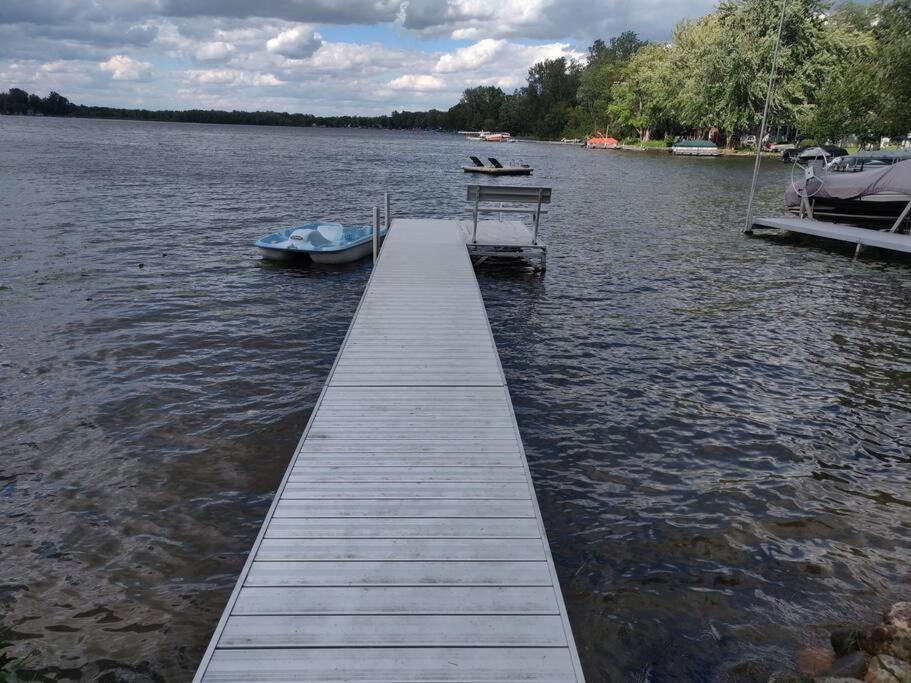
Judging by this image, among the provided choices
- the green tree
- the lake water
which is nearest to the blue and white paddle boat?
the lake water

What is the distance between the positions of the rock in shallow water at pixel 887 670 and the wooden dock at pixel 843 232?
60.1 ft

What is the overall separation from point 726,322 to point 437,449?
9.58 meters

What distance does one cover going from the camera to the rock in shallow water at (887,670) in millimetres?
4084

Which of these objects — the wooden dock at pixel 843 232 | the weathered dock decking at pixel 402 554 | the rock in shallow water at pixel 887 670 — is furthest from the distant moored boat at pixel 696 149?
the rock in shallow water at pixel 887 670

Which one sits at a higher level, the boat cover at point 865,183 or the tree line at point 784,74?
the tree line at point 784,74

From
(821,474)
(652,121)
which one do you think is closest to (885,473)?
(821,474)

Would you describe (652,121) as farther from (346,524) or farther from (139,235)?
(346,524)

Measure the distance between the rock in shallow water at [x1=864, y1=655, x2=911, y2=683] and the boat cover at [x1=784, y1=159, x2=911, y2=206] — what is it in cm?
2107

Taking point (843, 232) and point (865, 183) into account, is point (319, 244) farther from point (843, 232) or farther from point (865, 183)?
point (865, 183)

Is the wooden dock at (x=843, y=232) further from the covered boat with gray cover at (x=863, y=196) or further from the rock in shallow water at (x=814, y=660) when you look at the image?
the rock in shallow water at (x=814, y=660)

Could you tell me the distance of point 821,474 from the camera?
302 inches

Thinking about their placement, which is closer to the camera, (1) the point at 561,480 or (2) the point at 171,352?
(1) the point at 561,480

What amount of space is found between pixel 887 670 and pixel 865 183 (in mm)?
22316

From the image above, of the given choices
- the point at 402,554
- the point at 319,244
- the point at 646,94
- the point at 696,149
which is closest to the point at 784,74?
the point at 696,149
